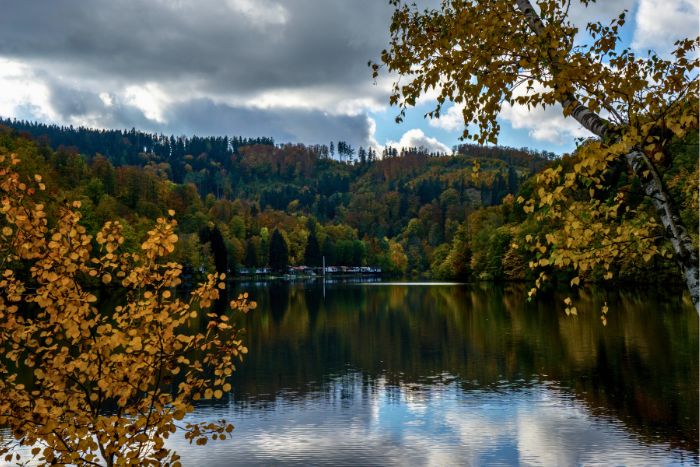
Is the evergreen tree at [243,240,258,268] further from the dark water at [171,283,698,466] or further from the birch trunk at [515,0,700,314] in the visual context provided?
the birch trunk at [515,0,700,314]

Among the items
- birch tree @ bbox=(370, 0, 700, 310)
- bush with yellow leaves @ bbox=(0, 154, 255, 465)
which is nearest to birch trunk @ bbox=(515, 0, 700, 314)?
birch tree @ bbox=(370, 0, 700, 310)

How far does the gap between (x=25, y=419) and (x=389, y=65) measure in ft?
23.7

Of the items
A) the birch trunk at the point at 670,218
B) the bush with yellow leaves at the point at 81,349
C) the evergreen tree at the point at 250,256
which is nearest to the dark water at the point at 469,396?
the bush with yellow leaves at the point at 81,349

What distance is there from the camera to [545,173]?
26.3ft

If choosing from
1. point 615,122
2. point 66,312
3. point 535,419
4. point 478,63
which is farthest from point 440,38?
point 535,419

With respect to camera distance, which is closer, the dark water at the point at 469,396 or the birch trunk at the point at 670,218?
the birch trunk at the point at 670,218

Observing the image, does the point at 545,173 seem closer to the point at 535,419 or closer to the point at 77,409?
the point at 77,409

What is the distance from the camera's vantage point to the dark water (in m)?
16.3

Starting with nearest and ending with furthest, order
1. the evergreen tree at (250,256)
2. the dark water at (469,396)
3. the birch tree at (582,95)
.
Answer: the birch tree at (582,95) < the dark water at (469,396) < the evergreen tree at (250,256)

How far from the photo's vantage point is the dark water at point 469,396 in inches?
643

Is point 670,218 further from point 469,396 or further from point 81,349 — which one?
point 469,396

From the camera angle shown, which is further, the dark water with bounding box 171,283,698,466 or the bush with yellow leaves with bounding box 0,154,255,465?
the dark water with bounding box 171,283,698,466

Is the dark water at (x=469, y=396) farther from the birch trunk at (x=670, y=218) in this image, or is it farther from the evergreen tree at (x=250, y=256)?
the evergreen tree at (x=250, y=256)

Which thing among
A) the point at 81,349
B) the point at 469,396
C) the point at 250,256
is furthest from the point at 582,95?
the point at 250,256
